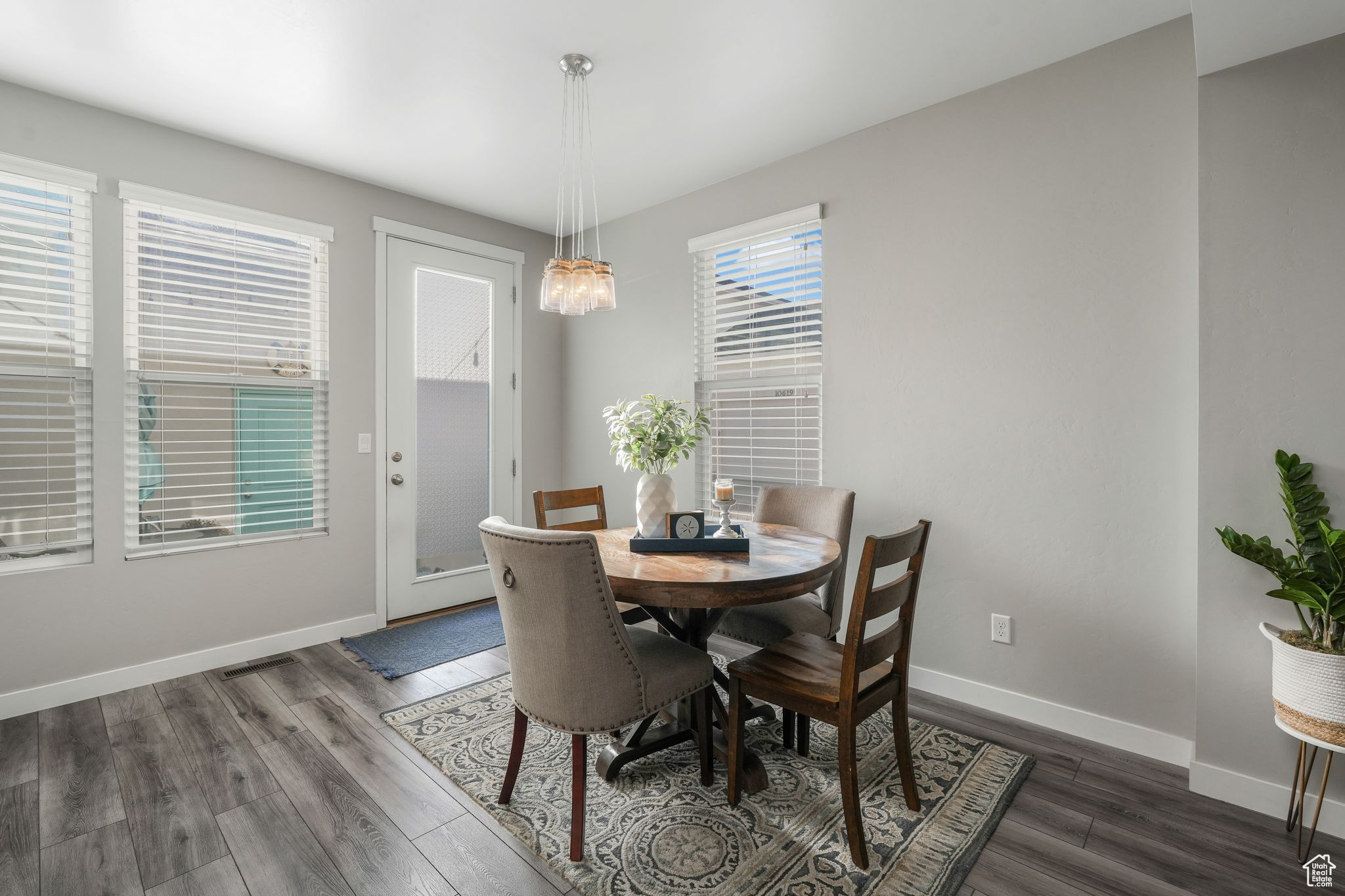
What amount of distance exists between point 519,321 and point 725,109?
213cm

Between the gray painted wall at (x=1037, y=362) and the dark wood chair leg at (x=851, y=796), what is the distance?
129 centimetres

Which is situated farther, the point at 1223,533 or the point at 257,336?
the point at 257,336

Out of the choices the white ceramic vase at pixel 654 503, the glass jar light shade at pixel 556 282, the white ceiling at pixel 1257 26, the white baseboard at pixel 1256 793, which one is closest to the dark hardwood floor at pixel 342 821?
the white baseboard at pixel 1256 793

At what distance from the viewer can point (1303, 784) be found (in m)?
1.69

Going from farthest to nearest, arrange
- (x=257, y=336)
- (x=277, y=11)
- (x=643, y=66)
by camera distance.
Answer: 1. (x=257, y=336)
2. (x=643, y=66)
3. (x=277, y=11)

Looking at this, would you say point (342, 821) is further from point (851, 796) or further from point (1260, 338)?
point (1260, 338)

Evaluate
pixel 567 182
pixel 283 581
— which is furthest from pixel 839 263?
pixel 283 581

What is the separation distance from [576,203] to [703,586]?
305 centimetres

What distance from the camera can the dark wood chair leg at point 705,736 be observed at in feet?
6.47

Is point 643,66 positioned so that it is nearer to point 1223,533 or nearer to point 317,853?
point 1223,533

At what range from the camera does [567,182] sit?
139 inches

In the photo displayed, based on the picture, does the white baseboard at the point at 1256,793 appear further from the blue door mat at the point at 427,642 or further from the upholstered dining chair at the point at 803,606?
the blue door mat at the point at 427,642

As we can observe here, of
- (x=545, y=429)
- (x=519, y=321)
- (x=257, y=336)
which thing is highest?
(x=519, y=321)

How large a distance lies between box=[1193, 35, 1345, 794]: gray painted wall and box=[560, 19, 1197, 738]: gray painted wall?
176 mm
